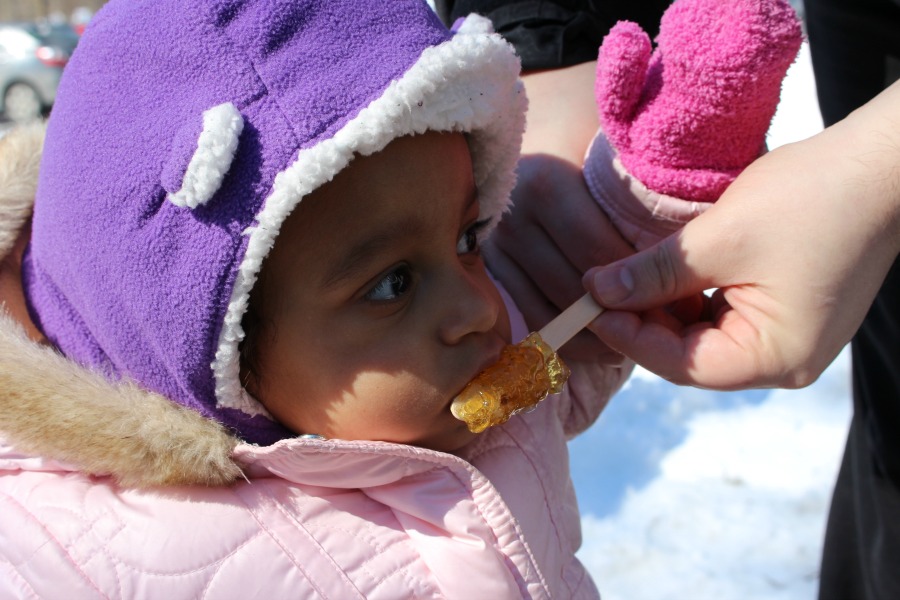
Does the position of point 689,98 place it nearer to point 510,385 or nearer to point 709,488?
point 510,385

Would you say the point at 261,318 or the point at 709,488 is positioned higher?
the point at 261,318

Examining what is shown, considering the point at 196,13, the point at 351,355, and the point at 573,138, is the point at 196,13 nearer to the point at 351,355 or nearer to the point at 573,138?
the point at 351,355

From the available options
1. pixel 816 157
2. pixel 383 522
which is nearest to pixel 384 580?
pixel 383 522

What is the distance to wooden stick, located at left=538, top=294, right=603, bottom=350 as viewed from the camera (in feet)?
3.35

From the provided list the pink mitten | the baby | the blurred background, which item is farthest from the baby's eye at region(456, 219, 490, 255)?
the blurred background

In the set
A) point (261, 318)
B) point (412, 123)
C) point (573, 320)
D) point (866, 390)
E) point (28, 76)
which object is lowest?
point (866, 390)

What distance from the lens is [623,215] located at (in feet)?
3.71

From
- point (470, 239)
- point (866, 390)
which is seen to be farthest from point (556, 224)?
point (866, 390)

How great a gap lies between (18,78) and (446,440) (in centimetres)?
566

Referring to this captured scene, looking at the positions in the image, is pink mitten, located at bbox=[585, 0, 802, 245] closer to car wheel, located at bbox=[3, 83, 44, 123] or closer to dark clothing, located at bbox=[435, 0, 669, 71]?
dark clothing, located at bbox=[435, 0, 669, 71]

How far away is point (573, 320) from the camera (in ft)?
3.39

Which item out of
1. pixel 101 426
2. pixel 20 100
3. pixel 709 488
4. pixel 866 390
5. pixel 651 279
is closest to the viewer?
pixel 101 426

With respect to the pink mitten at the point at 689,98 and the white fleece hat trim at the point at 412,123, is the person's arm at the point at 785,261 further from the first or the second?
the white fleece hat trim at the point at 412,123

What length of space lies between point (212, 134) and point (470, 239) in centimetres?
41
